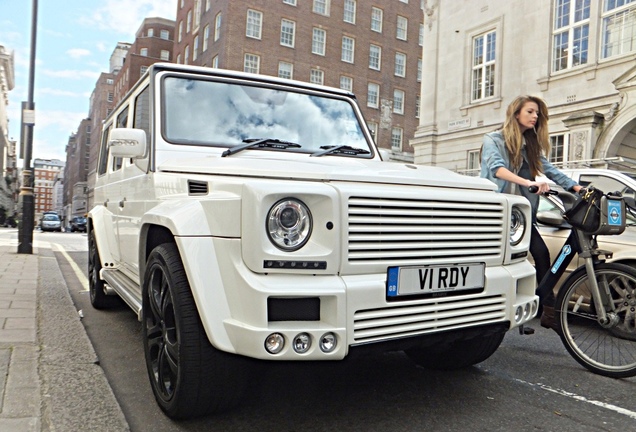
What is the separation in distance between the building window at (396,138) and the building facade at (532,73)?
20150 mm

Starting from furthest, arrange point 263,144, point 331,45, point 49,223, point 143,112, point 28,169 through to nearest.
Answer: point 49,223 < point 331,45 < point 28,169 < point 143,112 < point 263,144

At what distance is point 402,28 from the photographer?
4547cm

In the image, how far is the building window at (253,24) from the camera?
3784 cm

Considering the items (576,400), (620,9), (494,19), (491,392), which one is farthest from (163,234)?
(494,19)

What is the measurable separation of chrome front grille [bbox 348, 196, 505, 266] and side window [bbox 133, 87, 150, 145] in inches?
71.2

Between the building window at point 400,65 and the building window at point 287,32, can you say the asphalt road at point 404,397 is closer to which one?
the building window at point 287,32

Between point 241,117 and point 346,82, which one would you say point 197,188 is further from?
point 346,82

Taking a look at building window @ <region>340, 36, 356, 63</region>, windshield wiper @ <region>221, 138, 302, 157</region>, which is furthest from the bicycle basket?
building window @ <region>340, 36, 356, 63</region>

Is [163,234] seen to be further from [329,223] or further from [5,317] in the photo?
[5,317]

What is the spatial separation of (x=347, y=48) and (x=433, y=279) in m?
42.4

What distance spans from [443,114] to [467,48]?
2826mm

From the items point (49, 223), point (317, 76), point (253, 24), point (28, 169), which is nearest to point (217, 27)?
point (253, 24)

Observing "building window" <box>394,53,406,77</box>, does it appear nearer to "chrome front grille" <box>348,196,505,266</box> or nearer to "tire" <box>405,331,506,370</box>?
"tire" <box>405,331,506,370</box>

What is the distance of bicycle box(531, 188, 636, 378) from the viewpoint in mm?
3590
